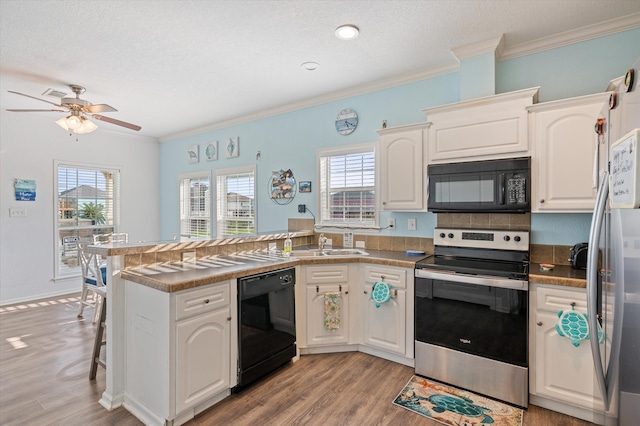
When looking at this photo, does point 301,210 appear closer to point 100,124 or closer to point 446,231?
point 446,231

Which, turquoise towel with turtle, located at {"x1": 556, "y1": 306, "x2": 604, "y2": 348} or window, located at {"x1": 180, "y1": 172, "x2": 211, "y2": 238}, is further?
window, located at {"x1": 180, "y1": 172, "x2": 211, "y2": 238}

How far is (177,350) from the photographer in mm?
1896

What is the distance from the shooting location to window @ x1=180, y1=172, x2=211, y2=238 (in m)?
5.34

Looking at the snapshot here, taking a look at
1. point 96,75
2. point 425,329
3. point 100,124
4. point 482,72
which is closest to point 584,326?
point 425,329

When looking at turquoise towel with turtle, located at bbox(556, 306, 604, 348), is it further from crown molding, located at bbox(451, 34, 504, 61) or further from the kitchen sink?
crown molding, located at bbox(451, 34, 504, 61)

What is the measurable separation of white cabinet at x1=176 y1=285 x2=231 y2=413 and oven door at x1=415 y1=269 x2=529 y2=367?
147 centimetres

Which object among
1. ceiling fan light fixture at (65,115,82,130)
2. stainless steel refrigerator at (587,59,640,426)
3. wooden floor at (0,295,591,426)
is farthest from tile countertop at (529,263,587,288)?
ceiling fan light fixture at (65,115,82,130)

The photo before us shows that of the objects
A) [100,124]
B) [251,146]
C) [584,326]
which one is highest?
[100,124]

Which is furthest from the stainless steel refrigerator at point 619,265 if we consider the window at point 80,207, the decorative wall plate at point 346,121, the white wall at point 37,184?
the white wall at point 37,184

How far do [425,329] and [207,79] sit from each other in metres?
3.18

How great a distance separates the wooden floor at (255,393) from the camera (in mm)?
2029

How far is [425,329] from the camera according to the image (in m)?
2.53

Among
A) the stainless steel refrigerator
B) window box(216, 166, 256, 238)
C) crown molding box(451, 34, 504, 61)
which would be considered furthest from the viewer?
window box(216, 166, 256, 238)

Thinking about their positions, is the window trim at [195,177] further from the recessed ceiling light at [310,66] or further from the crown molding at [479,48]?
the crown molding at [479,48]
